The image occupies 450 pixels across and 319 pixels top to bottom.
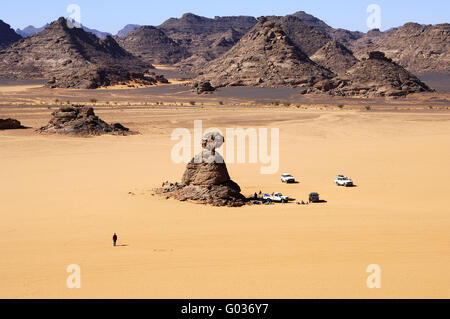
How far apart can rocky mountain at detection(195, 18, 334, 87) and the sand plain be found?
86.4 metres

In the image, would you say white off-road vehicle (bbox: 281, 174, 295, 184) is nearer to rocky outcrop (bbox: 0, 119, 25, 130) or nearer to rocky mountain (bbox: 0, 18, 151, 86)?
rocky outcrop (bbox: 0, 119, 25, 130)

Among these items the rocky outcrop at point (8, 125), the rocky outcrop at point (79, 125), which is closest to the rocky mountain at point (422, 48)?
the rocky outcrop at point (79, 125)

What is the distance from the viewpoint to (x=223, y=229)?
18.1 m

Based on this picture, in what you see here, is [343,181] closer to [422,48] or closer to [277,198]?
[277,198]

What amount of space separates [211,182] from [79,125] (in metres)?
31.1

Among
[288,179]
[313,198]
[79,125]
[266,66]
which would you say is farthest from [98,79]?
[313,198]

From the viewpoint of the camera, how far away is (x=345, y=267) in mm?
14070

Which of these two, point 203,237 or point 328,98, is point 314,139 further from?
point 328,98

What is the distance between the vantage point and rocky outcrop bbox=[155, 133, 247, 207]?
22.4 metres

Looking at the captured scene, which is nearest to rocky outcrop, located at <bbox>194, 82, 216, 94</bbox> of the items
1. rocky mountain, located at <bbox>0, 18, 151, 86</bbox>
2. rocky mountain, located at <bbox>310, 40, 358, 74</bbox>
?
rocky mountain, located at <bbox>0, 18, 151, 86</bbox>

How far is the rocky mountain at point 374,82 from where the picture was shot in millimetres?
105750

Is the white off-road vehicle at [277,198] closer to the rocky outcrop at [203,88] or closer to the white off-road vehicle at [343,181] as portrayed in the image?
the white off-road vehicle at [343,181]

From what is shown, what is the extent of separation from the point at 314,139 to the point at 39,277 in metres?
38.2
